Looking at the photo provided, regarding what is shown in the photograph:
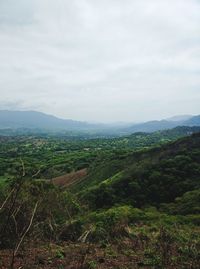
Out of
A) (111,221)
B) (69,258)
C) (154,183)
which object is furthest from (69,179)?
(69,258)

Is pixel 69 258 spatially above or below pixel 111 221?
above

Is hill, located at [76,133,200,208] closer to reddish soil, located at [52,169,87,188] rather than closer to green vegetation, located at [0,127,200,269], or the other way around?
green vegetation, located at [0,127,200,269]

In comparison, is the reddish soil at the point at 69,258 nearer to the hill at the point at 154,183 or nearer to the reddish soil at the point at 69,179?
the hill at the point at 154,183

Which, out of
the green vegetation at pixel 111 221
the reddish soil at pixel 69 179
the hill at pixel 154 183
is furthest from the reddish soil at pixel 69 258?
the reddish soil at pixel 69 179

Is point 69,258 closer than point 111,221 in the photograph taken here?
Yes

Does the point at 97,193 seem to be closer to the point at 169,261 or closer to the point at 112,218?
the point at 112,218

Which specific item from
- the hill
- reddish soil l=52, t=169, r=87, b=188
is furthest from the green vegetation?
reddish soil l=52, t=169, r=87, b=188

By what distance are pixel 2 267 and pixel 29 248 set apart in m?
2.90

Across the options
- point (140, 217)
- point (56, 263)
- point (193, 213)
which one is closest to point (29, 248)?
point (56, 263)

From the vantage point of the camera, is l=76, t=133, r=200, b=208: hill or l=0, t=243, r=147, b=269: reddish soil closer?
l=0, t=243, r=147, b=269: reddish soil

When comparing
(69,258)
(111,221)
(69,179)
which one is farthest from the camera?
(69,179)

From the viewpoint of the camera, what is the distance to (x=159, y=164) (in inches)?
1585

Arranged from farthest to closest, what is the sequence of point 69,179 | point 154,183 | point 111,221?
point 69,179 → point 154,183 → point 111,221

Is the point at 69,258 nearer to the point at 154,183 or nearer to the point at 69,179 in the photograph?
the point at 154,183
